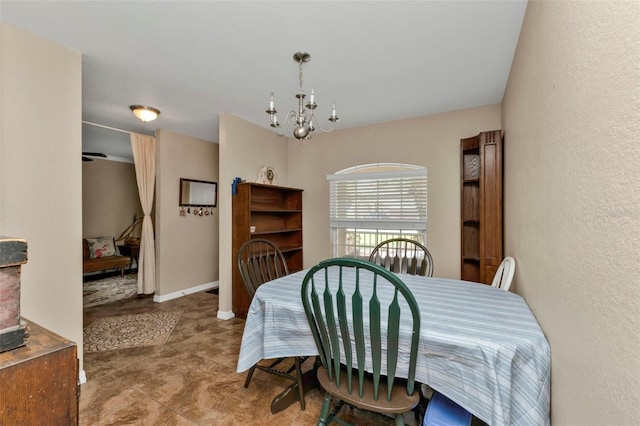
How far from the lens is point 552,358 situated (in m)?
1.10

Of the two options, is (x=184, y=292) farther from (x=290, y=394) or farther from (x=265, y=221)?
(x=290, y=394)

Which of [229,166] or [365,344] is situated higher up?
[229,166]

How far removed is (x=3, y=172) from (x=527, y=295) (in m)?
3.27

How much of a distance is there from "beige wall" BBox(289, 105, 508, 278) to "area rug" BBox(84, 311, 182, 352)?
6.50ft

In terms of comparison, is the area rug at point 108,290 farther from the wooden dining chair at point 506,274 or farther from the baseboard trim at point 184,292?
the wooden dining chair at point 506,274

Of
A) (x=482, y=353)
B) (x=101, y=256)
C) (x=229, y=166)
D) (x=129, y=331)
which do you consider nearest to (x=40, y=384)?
(x=482, y=353)

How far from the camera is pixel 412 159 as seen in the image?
3.53 metres

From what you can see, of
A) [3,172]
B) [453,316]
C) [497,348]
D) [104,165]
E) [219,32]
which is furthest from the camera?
[104,165]

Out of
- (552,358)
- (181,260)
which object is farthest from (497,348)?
(181,260)

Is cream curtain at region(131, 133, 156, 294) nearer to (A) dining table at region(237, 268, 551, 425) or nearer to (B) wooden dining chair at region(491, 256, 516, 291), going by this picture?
(A) dining table at region(237, 268, 551, 425)

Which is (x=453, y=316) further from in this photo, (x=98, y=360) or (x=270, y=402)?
(x=98, y=360)

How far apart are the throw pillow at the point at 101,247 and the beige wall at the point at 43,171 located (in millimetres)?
3884

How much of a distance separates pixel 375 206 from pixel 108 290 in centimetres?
464

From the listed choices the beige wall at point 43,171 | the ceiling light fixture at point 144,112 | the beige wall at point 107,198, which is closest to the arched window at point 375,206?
the ceiling light fixture at point 144,112
